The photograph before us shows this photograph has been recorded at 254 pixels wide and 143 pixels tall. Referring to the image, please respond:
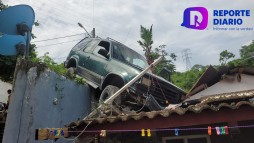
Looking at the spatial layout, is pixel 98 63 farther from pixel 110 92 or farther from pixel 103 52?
pixel 110 92

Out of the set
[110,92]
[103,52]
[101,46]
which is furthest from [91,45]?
[110,92]

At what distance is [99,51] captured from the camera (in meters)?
10.6

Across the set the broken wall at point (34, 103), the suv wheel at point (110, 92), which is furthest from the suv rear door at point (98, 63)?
the broken wall at point (34, 103)

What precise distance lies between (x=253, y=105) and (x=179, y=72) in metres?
→ 34.8

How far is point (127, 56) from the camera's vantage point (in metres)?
10.6

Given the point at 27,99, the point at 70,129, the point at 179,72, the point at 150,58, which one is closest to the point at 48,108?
the point at 27,99

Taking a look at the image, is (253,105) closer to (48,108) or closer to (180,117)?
(180,117)

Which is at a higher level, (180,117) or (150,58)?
(150,58)

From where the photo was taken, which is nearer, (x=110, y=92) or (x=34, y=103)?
(x=34, y=103)

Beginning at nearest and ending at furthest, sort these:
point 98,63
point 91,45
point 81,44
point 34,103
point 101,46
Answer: point 34,103, point 98,63, point 101,46, point 91,45, point 81,44

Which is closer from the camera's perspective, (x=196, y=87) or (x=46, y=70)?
(x=46, y=70)

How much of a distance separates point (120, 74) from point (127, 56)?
68.6 inches

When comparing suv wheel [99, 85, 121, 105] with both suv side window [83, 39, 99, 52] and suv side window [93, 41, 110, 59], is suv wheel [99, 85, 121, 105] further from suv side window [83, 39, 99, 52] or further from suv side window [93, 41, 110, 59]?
suv side window [83, 39, 99, 52]

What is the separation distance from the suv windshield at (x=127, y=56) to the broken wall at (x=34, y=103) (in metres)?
2.76
